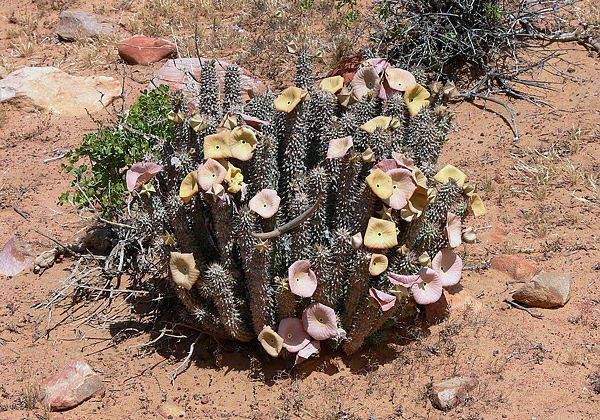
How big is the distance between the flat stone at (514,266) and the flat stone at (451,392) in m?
1.05

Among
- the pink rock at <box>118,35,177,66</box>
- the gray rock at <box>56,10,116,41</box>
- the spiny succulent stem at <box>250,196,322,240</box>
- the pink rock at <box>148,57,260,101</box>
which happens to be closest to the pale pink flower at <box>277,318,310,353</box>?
the spiny succulent stem at <box>250,196,322,240</box>

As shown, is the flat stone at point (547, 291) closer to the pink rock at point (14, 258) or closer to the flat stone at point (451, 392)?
the flat stone at point (451, 392)

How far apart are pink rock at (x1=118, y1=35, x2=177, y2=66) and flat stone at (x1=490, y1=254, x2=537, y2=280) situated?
503cm

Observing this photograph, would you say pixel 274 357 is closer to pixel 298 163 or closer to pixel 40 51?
pixel 298 163

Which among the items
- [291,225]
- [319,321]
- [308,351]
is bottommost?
[308,351]

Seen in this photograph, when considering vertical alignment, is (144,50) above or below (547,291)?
below

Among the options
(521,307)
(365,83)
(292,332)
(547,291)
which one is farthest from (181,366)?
(547,291)

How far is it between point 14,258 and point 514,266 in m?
3.69

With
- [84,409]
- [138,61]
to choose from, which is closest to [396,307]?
[84,409]

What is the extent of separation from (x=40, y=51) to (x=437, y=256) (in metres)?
6.80

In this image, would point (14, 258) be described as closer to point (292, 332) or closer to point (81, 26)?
point (292, 332)

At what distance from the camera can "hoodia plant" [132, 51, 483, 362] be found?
332 centimetres

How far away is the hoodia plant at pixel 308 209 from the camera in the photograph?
3.32 m

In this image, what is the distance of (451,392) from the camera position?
3.34 m
